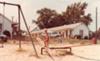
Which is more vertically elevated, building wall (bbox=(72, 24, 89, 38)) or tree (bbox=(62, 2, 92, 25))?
tree (bbox=(62, 2, 92, 25))

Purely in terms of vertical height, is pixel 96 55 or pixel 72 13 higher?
pixel 72 13

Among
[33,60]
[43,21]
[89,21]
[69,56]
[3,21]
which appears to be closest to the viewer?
[33,60]

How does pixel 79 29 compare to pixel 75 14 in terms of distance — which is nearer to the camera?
pixel 79 29

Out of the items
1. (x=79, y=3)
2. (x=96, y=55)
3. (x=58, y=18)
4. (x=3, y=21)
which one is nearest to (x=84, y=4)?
(x=79, y=3)

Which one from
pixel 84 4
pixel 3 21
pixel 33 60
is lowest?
pixel 33 60

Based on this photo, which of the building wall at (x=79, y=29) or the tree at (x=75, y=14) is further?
the tree at (x=75, y=14)

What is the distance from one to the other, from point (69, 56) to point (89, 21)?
2377 inches

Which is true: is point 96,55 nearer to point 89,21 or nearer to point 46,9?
point 89,21

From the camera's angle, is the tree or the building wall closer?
the building wall

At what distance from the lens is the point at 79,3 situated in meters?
88.8

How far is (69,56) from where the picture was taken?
78.5 feet

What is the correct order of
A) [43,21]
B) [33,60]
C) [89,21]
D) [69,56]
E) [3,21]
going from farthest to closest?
[43,21]
[89,21]
[3,21]
[69,56]
[33,60]

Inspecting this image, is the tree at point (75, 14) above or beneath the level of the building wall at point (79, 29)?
above

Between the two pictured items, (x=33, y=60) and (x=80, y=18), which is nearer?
(x=33, y=60)
